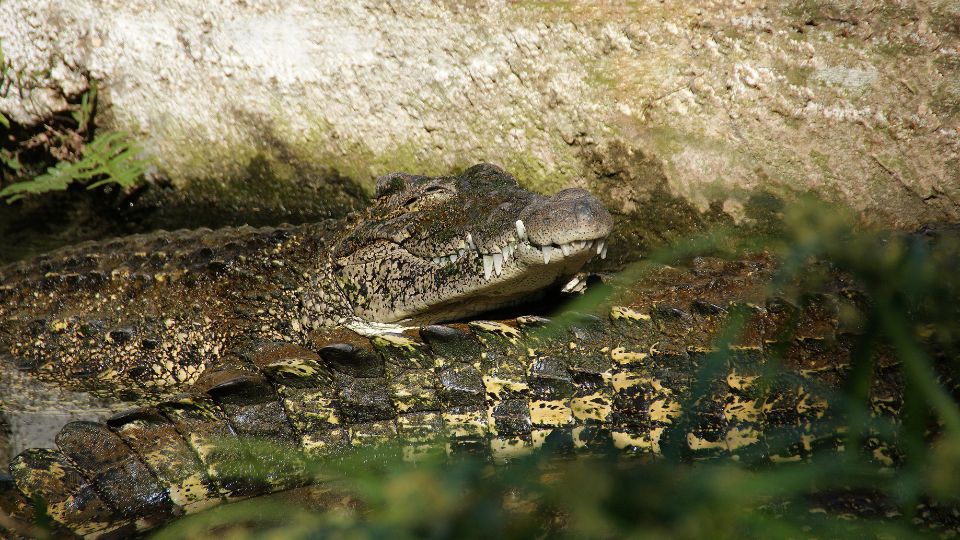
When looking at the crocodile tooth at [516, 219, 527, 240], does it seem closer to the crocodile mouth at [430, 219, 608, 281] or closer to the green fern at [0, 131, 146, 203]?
the crocodile mouth at [430, 219, 608, 281]

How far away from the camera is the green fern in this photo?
4.09m

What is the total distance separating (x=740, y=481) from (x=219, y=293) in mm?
2586

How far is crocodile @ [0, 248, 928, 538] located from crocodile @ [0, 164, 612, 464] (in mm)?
570

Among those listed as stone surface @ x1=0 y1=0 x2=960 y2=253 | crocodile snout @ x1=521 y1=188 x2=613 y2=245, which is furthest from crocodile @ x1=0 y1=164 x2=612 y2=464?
stone surface @ x1=0 y1=0 x2=960 y2=253

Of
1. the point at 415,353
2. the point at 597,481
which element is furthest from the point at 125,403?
the point at 597,481

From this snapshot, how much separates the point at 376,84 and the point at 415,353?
5.48 feet

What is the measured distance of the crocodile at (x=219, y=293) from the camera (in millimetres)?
3221

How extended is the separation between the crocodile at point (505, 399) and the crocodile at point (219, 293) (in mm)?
570

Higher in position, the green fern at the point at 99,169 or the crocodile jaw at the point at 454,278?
the green fern at the point at 99,169

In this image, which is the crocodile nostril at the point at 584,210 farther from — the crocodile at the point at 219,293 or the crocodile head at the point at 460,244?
the crocodile at the point at 219,293

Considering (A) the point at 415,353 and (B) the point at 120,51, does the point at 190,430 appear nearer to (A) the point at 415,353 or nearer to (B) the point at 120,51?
(A) the point at 415,353

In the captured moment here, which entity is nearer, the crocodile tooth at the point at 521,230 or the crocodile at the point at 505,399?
the crocodile at the point at 505,399

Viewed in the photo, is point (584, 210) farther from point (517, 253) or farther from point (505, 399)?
point (505, 399)

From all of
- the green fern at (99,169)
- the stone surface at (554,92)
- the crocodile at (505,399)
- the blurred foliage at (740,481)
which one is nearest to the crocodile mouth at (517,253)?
the crocodile at (505,399)
